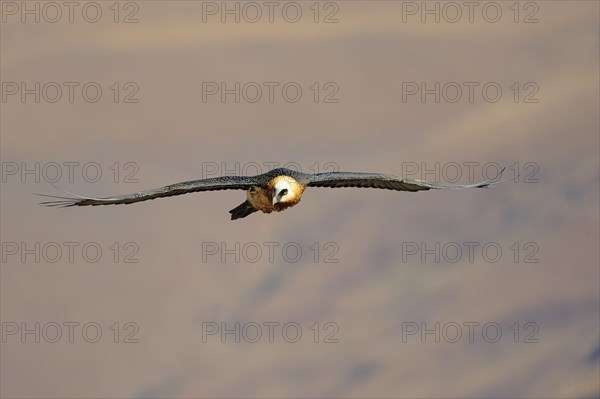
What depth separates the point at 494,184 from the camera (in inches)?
1884

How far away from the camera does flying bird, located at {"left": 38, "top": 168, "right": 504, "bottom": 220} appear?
146 feet

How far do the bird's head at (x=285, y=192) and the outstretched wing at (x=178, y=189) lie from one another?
0.92 m

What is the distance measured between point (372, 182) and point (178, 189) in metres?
7.27

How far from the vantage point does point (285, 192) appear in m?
45.8

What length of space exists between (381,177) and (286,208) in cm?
362

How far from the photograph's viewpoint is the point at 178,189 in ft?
147

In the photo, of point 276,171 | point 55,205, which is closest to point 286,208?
point 276,171

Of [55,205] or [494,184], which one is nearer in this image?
[55,205]

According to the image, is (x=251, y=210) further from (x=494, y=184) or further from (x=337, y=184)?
(x=494, y=184)

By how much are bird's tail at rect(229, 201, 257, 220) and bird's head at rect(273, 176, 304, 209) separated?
6.20ft

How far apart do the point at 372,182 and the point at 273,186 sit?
412cm

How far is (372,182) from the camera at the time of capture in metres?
48.2

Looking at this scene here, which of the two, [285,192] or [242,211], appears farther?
[242,211]

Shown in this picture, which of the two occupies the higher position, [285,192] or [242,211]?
[285,192]
